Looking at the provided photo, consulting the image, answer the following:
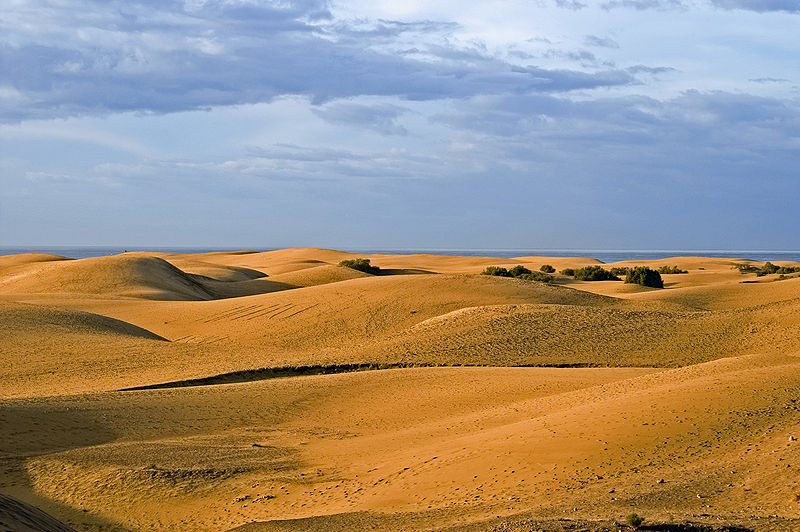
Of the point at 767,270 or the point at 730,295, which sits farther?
the point at 767,270

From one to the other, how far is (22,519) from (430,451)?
269 inches

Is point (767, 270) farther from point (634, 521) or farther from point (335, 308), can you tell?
point (634, 521)

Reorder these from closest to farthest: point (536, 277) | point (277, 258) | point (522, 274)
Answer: point (536, 277) < point (522, 274) < point (277, 258)

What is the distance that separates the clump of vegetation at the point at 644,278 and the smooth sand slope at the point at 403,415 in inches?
694

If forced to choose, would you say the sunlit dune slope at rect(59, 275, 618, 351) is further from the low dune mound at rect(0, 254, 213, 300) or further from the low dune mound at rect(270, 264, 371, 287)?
the low dune mound at rect(270, 264, 371, 287)

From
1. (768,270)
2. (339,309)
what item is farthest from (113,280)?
(768,270)

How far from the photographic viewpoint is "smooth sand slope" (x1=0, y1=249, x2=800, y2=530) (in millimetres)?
9852

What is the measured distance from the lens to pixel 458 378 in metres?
19.6

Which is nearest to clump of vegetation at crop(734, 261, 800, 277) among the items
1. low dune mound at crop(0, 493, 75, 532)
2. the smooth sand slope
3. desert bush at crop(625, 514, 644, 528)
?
the smooth sand slope

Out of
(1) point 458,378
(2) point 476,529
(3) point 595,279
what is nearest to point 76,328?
(1) point 458,378

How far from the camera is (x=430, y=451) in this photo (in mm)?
12336

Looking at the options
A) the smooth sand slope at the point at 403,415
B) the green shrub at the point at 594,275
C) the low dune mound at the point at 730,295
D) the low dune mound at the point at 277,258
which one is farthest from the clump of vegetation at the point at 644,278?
the low dune mound at the point at 277,258

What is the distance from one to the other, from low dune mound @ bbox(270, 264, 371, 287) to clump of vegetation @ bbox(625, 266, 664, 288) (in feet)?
53.5

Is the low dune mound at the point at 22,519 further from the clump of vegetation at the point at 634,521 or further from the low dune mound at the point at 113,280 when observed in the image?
the low dune mound at the point at 113,280
